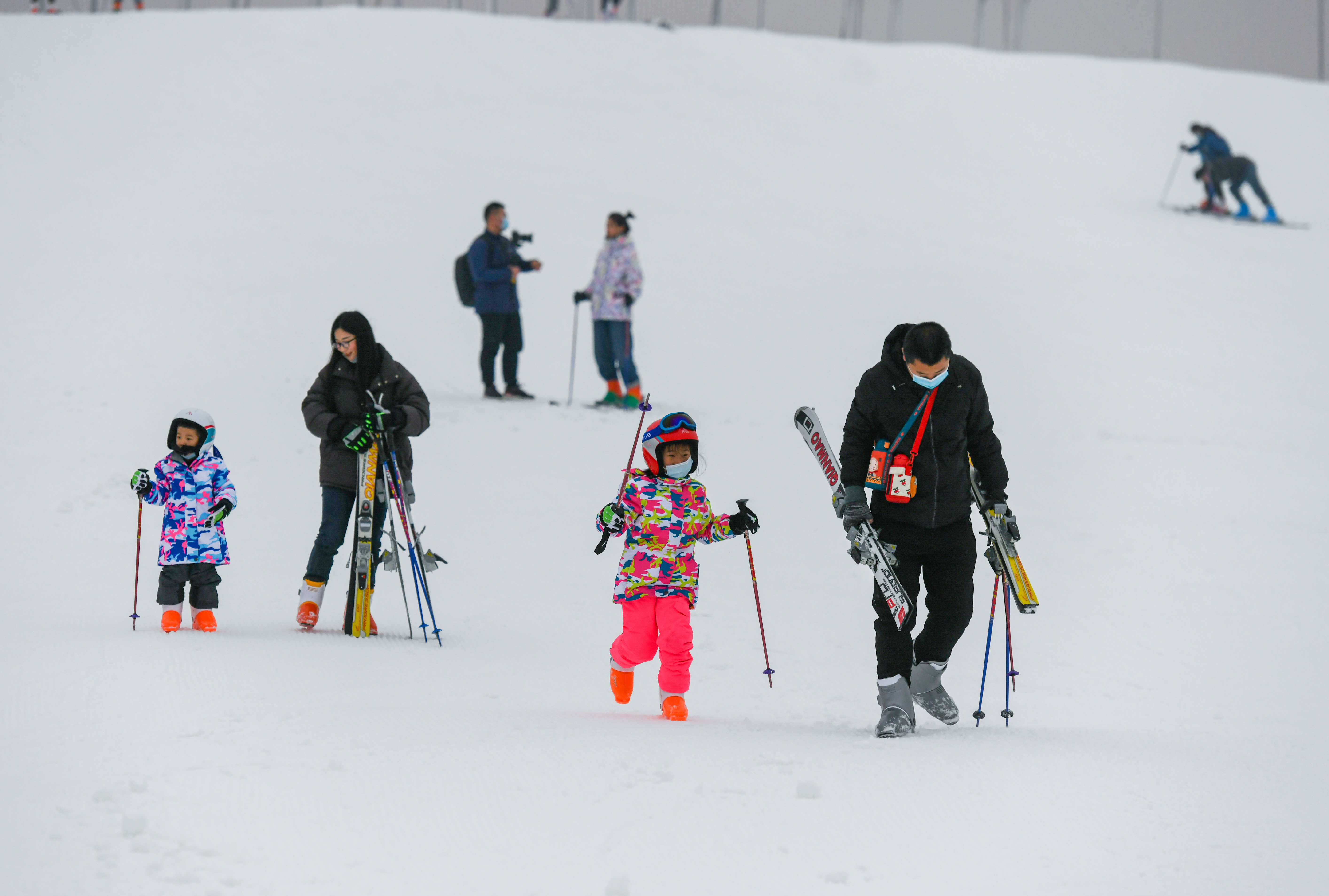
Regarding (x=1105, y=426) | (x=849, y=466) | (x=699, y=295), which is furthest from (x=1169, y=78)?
(x=849, y=466)

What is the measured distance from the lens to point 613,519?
5.22m

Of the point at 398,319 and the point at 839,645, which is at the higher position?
the point at 398,319

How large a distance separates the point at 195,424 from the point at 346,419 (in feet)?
2.45

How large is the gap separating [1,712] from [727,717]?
2.73 m

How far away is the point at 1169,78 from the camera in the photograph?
1393 inches

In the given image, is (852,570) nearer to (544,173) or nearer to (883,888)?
(883,888)

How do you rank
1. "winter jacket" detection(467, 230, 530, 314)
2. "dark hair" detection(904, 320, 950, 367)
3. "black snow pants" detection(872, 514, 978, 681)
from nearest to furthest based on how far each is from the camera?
"dark hair" detection(904, 320, 950, 367) < "black snow pants" detection(872, 514, 978, 681) < "winter jacket" detection(467, 230, 530, 314)

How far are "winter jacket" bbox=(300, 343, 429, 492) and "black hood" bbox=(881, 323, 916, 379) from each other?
2478mm

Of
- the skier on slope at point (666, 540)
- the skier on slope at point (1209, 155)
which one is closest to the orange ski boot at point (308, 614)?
the skier on slope at point (666, 540)

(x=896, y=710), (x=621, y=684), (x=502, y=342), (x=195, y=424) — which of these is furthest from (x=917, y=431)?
(x=502, y=342)

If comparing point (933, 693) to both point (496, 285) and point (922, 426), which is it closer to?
point (922, 426)

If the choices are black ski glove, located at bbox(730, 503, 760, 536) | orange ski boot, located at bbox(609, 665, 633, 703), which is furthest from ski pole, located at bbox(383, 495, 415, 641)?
black ski glove, located at bbox(730, 503, 760, 536)

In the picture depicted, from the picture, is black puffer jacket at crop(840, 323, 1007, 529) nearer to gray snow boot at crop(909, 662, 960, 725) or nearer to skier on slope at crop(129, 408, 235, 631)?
gray snow boot at crop(909, 662, 960, 725)

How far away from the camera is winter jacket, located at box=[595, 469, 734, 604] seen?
17.5 feet
